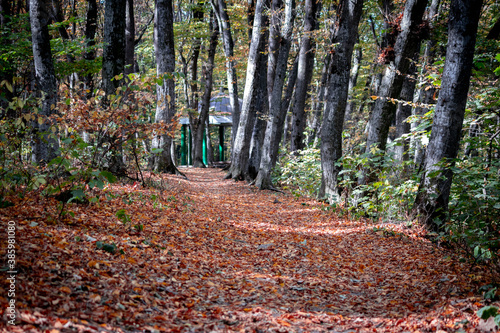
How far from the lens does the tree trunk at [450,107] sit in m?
4.52

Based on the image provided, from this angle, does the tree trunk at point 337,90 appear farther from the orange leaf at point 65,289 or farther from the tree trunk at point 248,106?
the orange leaf at point 65,289

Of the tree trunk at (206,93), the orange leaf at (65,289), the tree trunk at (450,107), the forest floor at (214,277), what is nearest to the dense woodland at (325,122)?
the tree trunk at (450,107)

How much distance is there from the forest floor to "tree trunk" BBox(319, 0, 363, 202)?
2.80 m

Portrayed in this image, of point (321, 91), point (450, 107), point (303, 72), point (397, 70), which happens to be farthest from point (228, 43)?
point (450, 107)

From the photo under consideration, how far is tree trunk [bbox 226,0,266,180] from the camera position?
11.3 meters

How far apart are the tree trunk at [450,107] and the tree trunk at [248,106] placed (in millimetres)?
7530

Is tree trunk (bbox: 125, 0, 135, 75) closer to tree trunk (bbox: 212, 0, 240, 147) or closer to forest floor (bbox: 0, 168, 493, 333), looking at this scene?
tree trunk (bbox: 212, 0, 240, 147)

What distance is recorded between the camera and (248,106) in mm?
11984

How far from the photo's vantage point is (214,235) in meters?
5.22

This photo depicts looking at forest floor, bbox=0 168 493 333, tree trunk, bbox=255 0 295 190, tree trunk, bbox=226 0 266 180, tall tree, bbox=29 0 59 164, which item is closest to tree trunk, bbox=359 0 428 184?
forest floor, bbox=0 168 493 333

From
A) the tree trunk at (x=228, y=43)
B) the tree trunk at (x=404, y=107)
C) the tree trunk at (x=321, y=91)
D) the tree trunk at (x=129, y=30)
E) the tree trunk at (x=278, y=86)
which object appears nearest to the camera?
the tree trunk at (x=404, y=107)

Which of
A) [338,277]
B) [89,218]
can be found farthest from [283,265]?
[89,218]

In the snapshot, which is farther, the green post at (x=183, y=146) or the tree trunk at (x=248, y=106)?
the green post at (x=183, y=146)

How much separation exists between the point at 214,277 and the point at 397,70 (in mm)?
5540
